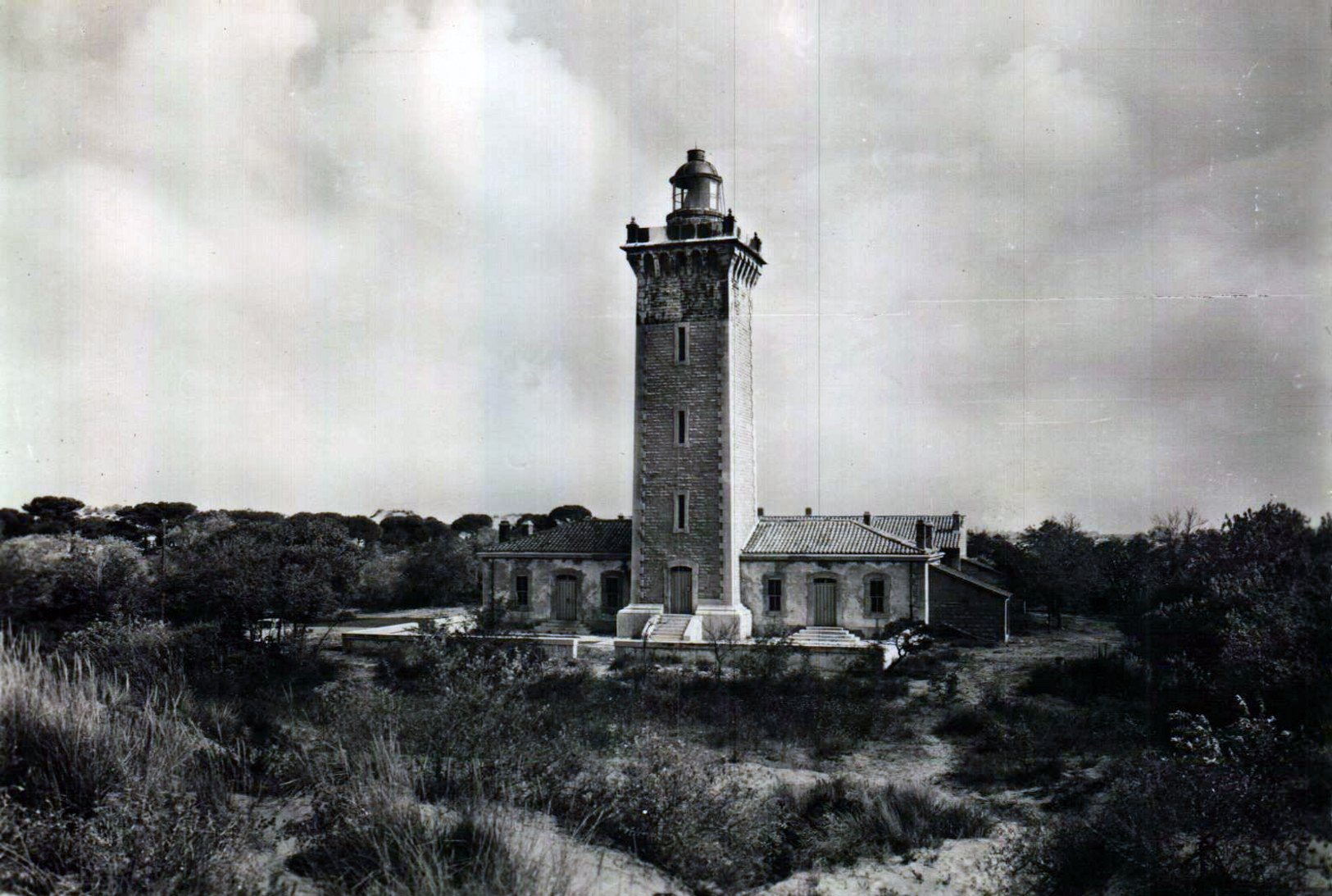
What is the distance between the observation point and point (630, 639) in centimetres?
2297

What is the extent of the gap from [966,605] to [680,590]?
830cm

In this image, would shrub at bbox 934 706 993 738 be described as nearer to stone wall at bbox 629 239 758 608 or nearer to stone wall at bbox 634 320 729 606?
stone wall at bbox 629 239 758 608

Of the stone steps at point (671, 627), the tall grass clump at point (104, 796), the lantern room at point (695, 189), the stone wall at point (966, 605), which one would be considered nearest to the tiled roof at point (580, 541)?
the stone steps at point (671, 627)

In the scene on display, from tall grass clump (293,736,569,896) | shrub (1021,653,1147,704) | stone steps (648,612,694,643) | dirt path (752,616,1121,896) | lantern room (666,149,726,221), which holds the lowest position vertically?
dirt path (752,616,1121,896)

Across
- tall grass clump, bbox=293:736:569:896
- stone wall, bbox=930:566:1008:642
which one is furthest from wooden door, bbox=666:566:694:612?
tall grass clump, bbox=293:736:569:896

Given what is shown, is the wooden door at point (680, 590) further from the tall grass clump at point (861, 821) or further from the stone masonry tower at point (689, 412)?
the tall grass clump at point (861, 821)

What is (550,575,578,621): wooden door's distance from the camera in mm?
26406

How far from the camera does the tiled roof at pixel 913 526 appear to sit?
1449 inches

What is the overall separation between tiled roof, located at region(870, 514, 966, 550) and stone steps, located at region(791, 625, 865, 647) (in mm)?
12421

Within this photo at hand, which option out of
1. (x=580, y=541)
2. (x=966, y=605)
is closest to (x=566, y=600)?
(x=580, y=541)

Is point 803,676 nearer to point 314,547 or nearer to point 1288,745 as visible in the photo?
point 1288,745

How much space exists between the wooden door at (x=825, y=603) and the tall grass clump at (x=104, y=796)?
60.1ft

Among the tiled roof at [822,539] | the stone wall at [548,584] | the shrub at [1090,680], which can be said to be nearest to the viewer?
the shrub at [1090,680]

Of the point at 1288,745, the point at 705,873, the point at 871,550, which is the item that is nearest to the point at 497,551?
the point at 871,550
